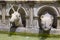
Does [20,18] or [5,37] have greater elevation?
[20,18]

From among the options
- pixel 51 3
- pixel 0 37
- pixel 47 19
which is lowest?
pixel 0 37

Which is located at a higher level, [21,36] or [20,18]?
[20,18]

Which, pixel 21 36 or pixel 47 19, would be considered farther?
pixel 21 36

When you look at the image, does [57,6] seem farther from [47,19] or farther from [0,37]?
[0,37]

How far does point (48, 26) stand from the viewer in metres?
2.02

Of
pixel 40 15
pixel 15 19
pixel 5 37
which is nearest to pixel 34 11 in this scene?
pixel 40 15

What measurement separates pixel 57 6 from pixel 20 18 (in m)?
0.38

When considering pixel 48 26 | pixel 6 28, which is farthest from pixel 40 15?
pixel 6 28

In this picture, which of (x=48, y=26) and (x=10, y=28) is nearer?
(x=48, y=26)

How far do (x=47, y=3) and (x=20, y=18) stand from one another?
0.30 m

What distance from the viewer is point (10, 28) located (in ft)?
7.28

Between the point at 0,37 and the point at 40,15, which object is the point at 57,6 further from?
the point at 0,37

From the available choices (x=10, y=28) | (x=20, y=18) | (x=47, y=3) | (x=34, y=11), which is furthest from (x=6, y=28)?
(x=47, y=3)

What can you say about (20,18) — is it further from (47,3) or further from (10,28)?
(47,3)
